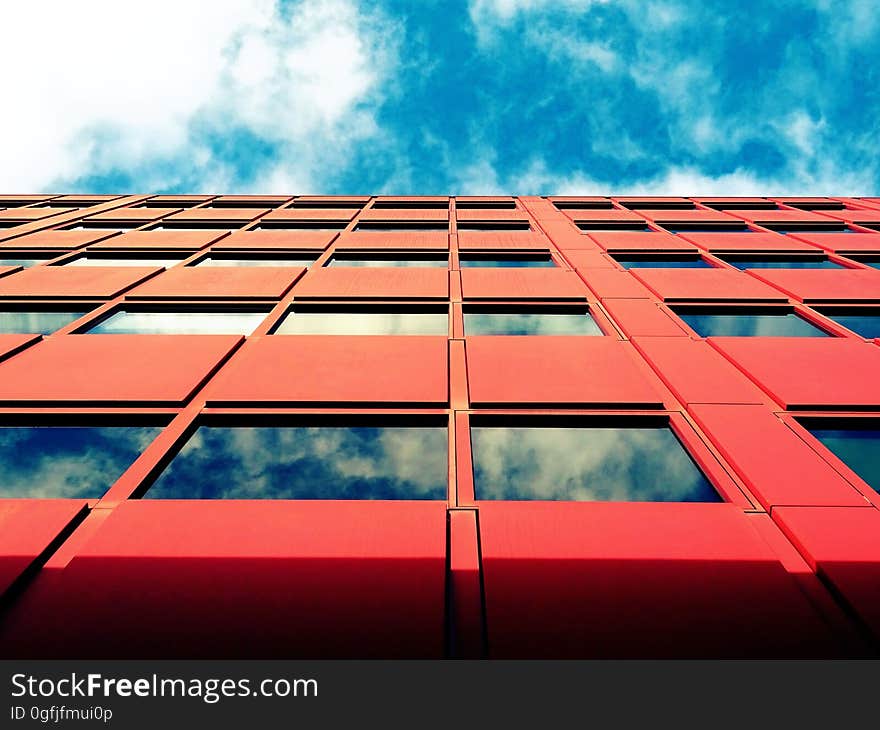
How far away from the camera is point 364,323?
9047mm

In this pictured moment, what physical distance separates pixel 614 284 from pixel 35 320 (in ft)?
38.4

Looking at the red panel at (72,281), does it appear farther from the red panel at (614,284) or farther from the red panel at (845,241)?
the red panel at (845,241)

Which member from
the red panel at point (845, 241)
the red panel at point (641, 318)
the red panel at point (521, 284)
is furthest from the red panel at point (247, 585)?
the red panel at point (845, 241)

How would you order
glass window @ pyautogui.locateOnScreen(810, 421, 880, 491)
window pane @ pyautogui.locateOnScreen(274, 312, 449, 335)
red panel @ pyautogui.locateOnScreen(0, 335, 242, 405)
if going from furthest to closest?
window pane @ pyautogui.locateOnScreen(274, 312, 449, 335) < red panel @ pyautogui.locateOnScreen(0, 335, 242, 405) < glass window @ pyautogui.locateOnScreen(810, 421, 880, 491)

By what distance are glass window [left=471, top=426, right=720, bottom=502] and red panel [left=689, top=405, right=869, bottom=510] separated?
0.43m

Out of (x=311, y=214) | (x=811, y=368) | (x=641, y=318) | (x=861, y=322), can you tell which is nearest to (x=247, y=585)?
(x=641, y=318)

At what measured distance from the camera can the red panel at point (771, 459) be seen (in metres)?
4.84

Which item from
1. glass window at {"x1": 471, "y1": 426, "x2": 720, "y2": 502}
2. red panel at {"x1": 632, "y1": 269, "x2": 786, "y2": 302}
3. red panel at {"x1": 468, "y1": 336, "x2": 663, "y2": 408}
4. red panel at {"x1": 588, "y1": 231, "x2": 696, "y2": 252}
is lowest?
glass window at {"x1": 471, "y1": 426, "x2": 720, "y2": 502}

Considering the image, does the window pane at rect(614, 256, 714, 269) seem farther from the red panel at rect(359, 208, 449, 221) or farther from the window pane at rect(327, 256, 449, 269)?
the red panel at rect(359, 208, 449, 221)

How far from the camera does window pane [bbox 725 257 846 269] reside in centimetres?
1266

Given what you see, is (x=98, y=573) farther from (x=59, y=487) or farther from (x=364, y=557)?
Answer: (x=364, y=557)

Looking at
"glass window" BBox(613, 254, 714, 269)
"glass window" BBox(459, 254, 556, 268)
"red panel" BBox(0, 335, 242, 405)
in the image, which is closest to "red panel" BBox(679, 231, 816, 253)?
"glass window" BBox(613, 254, 714, 269)
